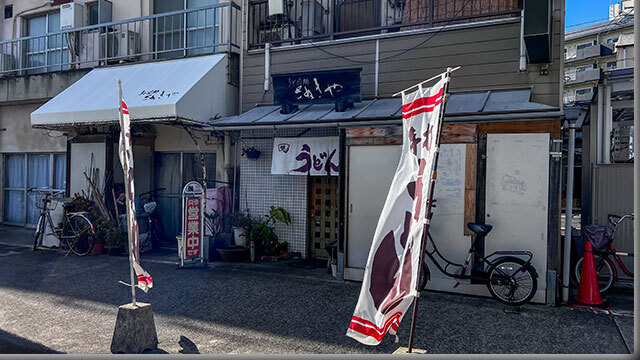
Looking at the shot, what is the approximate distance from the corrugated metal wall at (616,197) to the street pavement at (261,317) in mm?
1081

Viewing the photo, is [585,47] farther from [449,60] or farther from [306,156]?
[306,156]

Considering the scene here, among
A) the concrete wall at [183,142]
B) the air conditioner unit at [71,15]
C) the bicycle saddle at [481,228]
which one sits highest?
the air conditioner unit at [71,15]

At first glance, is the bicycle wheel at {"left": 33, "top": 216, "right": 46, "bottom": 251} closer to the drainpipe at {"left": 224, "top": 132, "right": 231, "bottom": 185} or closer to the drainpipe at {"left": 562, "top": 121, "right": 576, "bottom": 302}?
the drainpipe at {"left": 224, "top": 132, "right": 231, "bottom": 185}

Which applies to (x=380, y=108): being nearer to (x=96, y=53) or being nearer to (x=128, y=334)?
(x=128, y=334)

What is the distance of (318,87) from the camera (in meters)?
9.82

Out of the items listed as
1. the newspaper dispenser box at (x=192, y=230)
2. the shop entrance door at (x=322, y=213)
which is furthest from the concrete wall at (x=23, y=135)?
the shop entrance door at (x=322, y=213)

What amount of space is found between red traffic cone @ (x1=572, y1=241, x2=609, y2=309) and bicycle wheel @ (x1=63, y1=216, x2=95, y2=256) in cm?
1071

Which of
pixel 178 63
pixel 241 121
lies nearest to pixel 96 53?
pixel 178 63

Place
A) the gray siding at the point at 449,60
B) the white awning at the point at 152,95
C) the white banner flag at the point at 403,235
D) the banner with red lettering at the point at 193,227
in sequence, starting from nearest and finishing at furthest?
the white banner flag at the point at 403,235 < the gray siding at the point at 449,60 < the banner with red lettering at the point at 193,227 < the white awning at the point at 152,95

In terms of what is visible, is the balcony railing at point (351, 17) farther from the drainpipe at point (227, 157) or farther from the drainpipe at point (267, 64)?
the drainpipe at point (227, 157)

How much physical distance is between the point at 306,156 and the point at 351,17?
3.78 metres

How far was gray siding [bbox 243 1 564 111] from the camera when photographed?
8.47 m

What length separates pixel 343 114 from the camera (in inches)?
362

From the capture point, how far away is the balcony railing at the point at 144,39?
12172 millimetres
